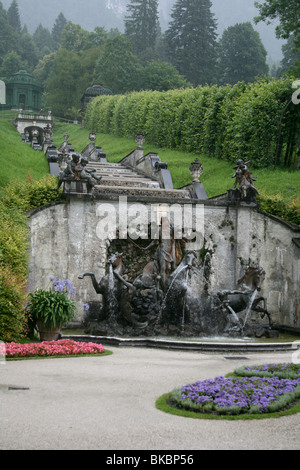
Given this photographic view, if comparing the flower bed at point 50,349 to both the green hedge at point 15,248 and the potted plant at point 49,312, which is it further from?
the potted plant at point 49,312

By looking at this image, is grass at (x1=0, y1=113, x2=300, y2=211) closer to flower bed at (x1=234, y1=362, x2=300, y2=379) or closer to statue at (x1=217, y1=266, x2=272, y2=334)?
statue at (x1=217, y1=266, x2=272, y2=334)

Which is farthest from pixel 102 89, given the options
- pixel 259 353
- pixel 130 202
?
pixel 259 353

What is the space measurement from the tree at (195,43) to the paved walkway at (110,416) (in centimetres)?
6574

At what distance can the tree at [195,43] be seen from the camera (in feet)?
238

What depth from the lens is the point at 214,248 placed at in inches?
779

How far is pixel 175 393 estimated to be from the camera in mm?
8180

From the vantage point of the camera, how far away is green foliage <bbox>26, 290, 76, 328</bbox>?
14.6 meters

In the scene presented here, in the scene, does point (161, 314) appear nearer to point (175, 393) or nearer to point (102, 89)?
point (175, 393)

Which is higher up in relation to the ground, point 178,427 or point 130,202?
point 130,202

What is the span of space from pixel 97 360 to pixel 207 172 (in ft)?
69.1

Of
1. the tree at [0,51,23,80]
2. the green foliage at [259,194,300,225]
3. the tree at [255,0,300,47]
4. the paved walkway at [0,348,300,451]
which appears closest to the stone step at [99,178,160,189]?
the green foliage at [259,194,300,225]

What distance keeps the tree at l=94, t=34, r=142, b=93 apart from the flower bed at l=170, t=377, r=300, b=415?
61167mm

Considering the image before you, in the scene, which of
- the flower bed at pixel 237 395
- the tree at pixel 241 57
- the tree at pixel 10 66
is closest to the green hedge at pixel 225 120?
the flower bed at pixel 237 395
